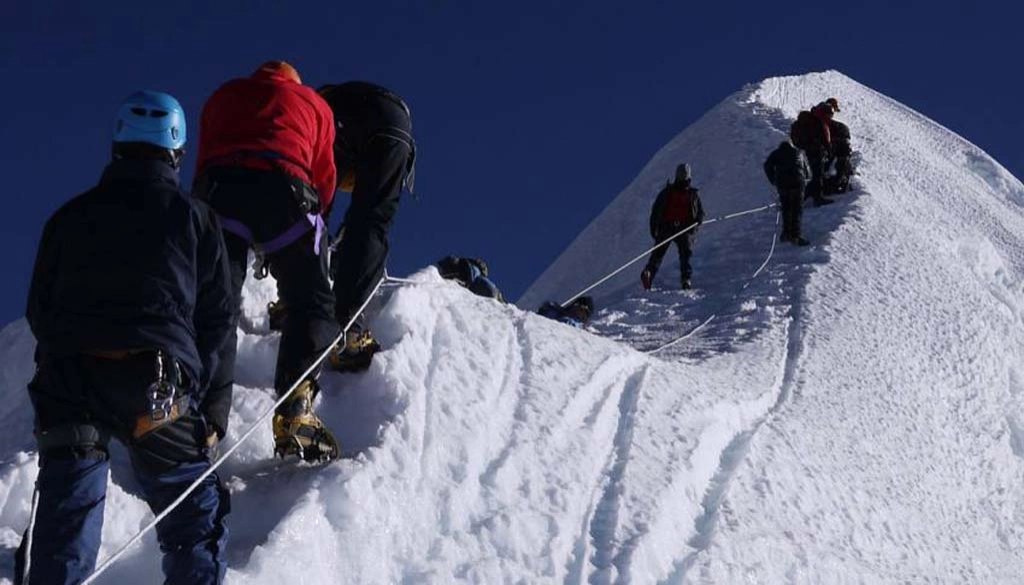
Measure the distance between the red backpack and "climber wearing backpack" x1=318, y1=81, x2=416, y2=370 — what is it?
26.9ft

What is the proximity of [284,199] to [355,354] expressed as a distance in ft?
3.93

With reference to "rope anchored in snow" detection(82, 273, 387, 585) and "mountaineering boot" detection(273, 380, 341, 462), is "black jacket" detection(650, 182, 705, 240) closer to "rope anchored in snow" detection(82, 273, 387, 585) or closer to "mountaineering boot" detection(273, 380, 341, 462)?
"rope anchored in snow" detection(82, 273, 387, 585)

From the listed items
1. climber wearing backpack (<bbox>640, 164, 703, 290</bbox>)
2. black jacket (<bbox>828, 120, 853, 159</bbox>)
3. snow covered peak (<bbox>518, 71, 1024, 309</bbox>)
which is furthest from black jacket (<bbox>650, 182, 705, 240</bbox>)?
black jacket (<bbox>828, 120, 853, 159</bbox>)

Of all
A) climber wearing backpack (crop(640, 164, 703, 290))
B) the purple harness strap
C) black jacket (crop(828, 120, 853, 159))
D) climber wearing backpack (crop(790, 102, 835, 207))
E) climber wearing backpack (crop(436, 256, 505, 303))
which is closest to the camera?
the purple harness strap

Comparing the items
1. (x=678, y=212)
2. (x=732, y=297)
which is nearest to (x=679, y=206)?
(x=678, y=212)

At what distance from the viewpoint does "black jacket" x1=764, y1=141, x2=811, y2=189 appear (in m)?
14.5

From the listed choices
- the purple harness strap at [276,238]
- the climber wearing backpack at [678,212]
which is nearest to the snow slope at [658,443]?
the climber wearing backpack at [678,212]

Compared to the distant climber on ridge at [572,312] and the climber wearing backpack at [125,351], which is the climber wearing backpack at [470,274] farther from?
the climber wearing backpack at [125,351]

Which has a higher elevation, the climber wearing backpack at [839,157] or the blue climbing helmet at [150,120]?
the climber wearing backpack at [839,157]

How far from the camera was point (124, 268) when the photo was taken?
Answer: 11.5 ft

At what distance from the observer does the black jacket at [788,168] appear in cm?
→ 1452

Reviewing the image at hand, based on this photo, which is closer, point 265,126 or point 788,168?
point 265,126

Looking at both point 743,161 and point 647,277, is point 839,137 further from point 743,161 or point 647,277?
point 647,277

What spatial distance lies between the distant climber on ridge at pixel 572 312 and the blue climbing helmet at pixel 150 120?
723 centimetres
